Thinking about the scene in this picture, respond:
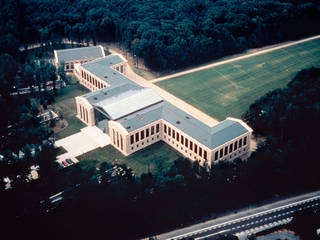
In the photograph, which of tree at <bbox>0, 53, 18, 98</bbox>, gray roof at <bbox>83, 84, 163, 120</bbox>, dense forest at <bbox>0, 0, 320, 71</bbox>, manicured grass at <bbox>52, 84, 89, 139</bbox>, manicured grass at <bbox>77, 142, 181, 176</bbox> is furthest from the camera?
dense forest at <bbox>0, 0, 320, 71</bbox>

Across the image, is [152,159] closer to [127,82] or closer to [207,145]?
[207,145]

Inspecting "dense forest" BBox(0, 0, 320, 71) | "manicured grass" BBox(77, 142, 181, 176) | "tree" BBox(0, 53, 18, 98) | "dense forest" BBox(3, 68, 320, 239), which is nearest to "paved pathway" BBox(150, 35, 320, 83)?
"dense forest" BBox(0, 0, 320, 71)

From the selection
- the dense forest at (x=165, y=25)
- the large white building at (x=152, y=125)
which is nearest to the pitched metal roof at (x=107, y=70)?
the large white building at (x=152, y=125)

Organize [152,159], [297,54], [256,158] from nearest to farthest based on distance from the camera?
[256,158] < [152,159] < [297,54]

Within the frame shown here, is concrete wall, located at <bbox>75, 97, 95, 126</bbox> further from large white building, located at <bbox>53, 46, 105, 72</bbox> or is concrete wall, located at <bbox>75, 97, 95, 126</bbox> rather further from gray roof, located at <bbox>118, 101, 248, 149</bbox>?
large white building, located at <bbox>53, 46, 105, 72</bbox>

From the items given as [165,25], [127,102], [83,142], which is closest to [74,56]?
[165,25]

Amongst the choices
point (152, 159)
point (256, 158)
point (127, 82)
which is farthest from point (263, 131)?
point (127, 82)
